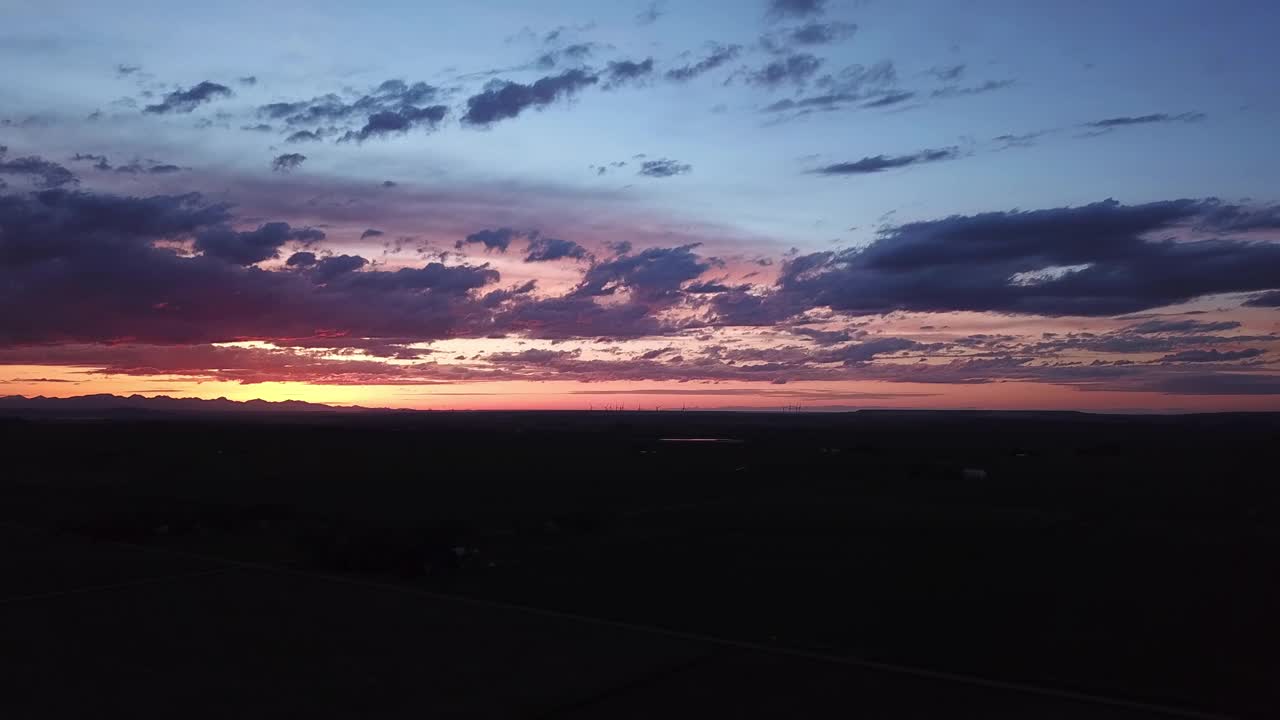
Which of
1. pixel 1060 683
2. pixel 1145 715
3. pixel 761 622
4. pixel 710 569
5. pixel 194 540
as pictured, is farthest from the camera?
pixel 194 540

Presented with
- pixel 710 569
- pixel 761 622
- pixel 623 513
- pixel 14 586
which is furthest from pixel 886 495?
pixel 14 586

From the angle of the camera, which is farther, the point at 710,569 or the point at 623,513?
the point at 623,513

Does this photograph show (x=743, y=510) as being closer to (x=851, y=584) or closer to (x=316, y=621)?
(x=851, y=584)

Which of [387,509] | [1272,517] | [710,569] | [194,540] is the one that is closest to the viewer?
[710,569]

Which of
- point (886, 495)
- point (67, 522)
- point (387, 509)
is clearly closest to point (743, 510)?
point (886, 495)

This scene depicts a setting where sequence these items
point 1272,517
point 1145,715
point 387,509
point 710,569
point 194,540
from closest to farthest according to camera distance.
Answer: point 1145,715
point 710,569
point 194,540
point 1272,517
point 387,509

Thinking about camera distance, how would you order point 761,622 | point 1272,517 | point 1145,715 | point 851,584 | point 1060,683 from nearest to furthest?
point 1145,715
point 1060,683
point 761,622
point 851,584
point 1272,517

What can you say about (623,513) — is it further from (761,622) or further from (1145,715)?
(1145,715)

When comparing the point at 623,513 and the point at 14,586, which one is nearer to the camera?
the point at 14,586
